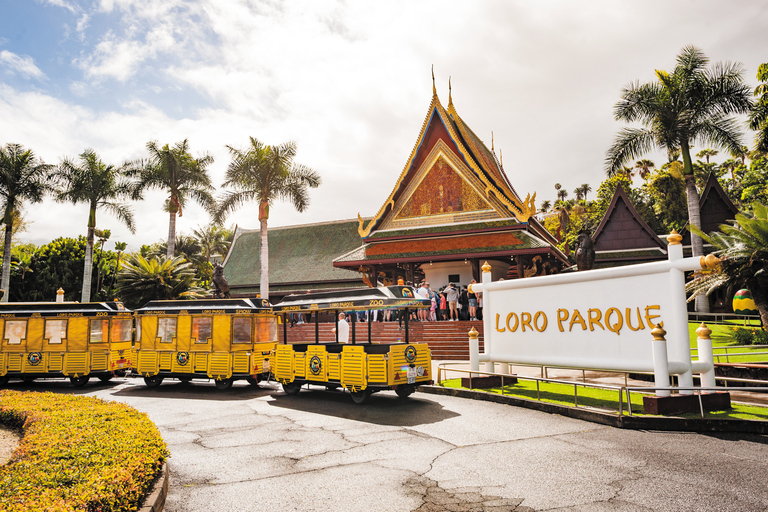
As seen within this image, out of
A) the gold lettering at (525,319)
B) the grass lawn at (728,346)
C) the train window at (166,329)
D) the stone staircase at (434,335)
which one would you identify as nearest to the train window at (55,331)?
the train window at (166,329)

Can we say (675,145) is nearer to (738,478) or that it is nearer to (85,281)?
(738,478)

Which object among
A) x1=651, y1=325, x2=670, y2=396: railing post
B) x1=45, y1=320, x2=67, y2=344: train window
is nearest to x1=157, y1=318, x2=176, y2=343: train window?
x1=45, y1=320, x2=67, y2=344: train window

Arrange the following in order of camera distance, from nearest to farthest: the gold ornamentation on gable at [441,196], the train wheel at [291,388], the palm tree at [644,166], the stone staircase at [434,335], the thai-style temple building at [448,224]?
1. the train wheel at [291,388]
2. the stone staircase at [434,335]
3. the thai-style temple building at [448,224]
4. the gold ornamentation on gable at [441,196]
5. the palm tree at [644,166]

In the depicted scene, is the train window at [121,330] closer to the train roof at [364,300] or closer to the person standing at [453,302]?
the train roof at [364,300]

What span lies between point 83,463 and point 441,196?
76.8ft

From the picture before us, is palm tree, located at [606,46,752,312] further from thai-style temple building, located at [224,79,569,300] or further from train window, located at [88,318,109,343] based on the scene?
train window, located at [88,318,109,343]

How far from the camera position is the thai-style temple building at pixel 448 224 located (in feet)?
80.9

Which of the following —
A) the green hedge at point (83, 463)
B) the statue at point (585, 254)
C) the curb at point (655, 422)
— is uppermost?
the statue at point (585, 254)

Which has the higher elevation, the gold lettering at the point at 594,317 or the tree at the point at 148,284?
the tree at the point at 148,284

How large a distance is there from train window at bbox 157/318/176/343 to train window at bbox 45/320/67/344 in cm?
300

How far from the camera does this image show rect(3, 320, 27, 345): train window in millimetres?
15305

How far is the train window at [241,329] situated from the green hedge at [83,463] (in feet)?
19.2

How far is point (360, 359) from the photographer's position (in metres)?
11.0

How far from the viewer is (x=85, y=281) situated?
1223 inches
